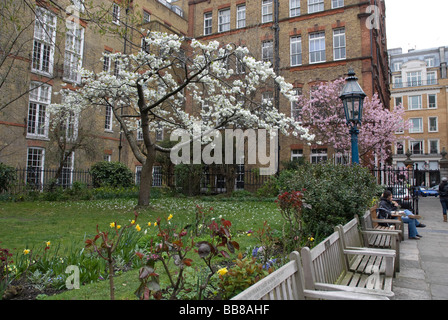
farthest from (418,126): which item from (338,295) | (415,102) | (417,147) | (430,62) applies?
(338,295)

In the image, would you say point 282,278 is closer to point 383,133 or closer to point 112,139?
point 383,133

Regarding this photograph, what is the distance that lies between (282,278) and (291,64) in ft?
79.5

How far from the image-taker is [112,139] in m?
26.7

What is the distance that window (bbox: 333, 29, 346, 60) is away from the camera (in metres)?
Result: 23.2

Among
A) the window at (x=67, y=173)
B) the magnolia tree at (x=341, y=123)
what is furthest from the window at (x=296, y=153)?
the window at (x=67, y=173)

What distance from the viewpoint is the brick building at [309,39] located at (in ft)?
73.0

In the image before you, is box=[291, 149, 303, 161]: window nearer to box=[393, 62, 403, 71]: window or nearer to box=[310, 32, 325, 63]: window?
box=[310, 32, 325, 63]: window

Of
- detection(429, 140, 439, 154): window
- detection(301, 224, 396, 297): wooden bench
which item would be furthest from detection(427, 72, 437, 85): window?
detection(301, 224, 396, 297): wooden bench

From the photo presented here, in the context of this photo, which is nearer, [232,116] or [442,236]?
[442,236]

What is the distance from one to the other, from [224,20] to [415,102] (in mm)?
41839
